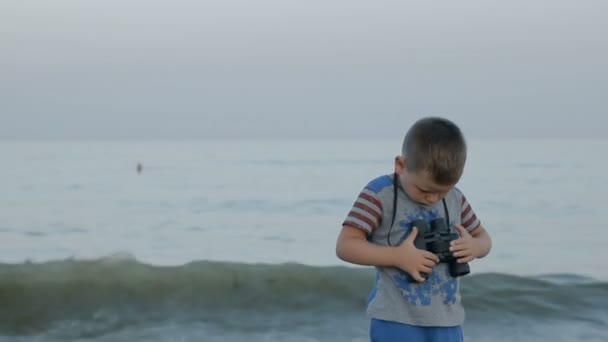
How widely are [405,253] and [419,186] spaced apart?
222mm

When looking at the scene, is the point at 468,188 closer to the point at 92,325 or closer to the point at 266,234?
the point at 266,234

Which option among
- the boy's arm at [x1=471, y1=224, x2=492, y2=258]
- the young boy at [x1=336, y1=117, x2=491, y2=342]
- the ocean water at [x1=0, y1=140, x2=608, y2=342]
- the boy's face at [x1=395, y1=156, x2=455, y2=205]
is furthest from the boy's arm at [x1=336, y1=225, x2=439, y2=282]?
the ocean water at [x1=0, y1=140, x2=608, y2=342]

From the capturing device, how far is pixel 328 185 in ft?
77.8

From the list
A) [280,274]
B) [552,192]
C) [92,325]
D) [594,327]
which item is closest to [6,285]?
[92,325]

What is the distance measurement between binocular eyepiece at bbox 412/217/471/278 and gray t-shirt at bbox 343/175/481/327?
0.04 m

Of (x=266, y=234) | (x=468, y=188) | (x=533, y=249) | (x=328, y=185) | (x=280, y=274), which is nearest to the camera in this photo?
(x=280, y=274)

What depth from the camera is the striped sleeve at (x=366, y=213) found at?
115 inches

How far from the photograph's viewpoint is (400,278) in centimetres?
293

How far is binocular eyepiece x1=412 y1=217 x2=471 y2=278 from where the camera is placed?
2896 mm

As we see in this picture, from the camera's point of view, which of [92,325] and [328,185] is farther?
[328,185]

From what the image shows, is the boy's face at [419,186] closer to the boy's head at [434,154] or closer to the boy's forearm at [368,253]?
the boy's head at [434,154]

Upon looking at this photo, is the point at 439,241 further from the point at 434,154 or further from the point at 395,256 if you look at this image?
the point at 434,154

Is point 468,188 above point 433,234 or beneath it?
A: beneath

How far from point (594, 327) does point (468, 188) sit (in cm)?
1469
